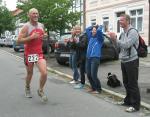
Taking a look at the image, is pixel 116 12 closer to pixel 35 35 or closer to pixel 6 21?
pixel 35 35

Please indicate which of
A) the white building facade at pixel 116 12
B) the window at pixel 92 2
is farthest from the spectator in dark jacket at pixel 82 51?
the window at pixel 92 2

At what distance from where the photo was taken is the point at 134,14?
29.4m

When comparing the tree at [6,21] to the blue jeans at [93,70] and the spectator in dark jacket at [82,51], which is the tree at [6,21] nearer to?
the spectator in dark jacket at [82,51]

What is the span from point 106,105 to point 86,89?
8.20ft

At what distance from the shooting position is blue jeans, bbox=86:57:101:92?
10.8m

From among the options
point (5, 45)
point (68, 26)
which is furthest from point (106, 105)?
point (5, 45)

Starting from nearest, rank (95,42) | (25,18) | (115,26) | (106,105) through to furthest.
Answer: (106,105), (95,42), (25,18), (115,26)

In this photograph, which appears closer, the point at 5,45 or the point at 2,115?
the point at 2,115

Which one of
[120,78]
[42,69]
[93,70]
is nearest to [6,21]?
[120,78]

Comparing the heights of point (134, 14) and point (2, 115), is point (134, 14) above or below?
above

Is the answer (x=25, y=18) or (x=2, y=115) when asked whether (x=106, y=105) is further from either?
(x=25, y=18)

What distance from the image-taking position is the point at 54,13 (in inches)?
962

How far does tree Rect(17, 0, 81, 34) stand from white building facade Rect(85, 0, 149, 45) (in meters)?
2.34

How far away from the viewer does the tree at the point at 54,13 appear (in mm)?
24547
